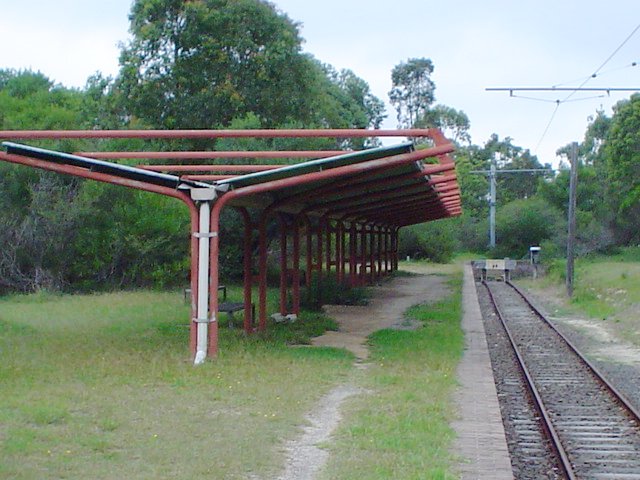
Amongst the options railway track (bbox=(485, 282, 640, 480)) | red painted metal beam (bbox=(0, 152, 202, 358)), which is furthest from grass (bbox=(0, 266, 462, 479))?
railway track (bbox=(485, 282, 640, 480))

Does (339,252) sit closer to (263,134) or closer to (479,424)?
(263,134)

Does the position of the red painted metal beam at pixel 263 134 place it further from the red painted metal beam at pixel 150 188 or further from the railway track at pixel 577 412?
the railway track at pixel 577 412

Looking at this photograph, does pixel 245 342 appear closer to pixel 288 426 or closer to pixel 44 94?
pixel 288 426

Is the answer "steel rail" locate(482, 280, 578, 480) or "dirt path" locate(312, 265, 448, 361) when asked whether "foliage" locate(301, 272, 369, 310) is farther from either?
"steel rail" locate(482, 280, 578, 480)

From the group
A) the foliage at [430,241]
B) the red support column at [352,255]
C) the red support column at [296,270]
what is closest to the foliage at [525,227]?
the foliage at [430,241]

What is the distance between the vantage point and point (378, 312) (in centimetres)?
2561

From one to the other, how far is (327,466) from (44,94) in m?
39.0

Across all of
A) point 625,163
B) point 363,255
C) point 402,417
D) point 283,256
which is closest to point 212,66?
point 363,255

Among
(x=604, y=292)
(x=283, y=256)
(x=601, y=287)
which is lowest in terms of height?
(x=604, y=292)

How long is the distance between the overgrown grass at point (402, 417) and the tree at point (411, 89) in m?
73.5

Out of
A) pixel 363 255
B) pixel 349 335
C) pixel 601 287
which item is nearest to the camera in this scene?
pixel 349 335

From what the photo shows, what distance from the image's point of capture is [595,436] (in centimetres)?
1077

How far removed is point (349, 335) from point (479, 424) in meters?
9.11

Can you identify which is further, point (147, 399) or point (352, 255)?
point (352, 255)
